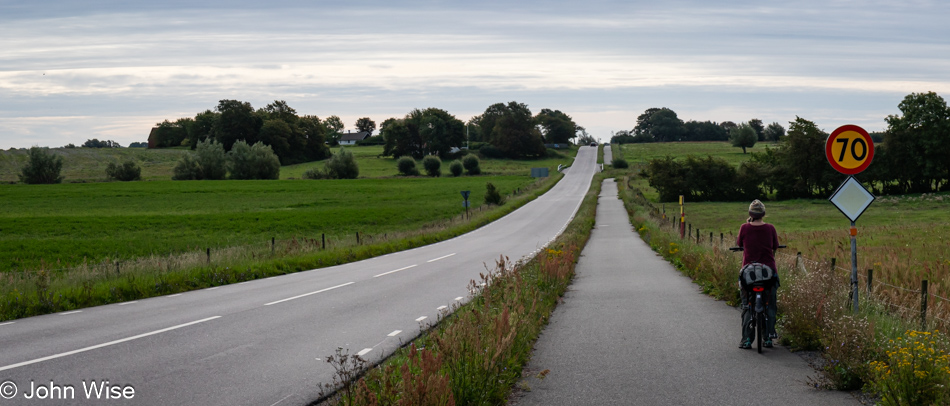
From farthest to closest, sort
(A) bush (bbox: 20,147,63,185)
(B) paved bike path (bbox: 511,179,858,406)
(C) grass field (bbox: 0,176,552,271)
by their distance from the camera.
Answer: (A) bush (bbox: 20,147,63,185), (C) grass field (bbox: 0,176,552,271), (B) paved bike path (bbox: 511,179,858,406)

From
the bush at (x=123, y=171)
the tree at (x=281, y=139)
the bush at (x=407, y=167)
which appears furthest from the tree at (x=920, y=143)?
the tree at (x=281, y=139)

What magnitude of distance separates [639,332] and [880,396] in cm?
365

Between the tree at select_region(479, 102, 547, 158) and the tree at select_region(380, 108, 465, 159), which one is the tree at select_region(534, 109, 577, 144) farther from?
the tree at select_region(380, 108, 465, 159)

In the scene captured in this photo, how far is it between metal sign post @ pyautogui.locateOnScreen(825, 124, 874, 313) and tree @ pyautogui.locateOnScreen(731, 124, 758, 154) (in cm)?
13654

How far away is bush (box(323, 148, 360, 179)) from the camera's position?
10200 cm

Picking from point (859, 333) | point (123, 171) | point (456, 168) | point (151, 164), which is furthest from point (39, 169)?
point (859, 333)

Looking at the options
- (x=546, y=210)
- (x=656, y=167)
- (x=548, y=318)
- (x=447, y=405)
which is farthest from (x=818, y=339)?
(x=656, y=167)

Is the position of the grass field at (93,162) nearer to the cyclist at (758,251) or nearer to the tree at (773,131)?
the cyclist at (758,251)

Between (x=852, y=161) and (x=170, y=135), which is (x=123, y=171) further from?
(x=852, y=161)

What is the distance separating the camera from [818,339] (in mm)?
8109

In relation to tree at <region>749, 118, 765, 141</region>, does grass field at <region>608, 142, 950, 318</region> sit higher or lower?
lower

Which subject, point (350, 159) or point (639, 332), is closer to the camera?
point (639, 332)

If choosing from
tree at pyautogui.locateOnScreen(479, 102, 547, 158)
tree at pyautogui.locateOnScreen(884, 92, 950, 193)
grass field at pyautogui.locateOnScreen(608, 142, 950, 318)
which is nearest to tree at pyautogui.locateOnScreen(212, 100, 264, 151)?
tree at pyautogui.locateOnScreen(479, 102, 547, 158)

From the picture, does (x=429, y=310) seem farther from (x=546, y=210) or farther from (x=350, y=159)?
(x=350, y=159)
